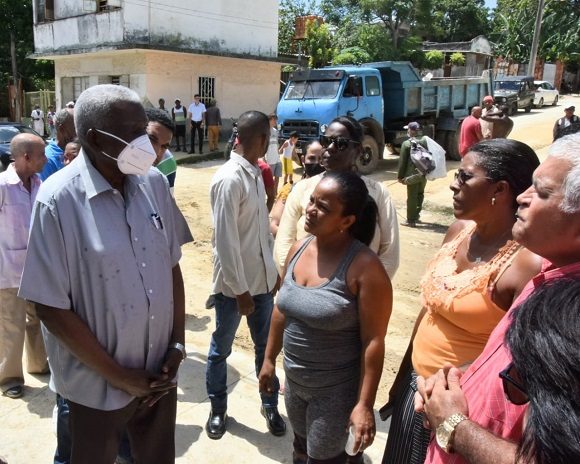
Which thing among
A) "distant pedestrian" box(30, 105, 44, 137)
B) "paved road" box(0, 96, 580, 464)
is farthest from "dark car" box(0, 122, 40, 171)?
"paved road" box(0, 96, 580, 464)

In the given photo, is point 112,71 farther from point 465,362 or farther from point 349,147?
point 465,362

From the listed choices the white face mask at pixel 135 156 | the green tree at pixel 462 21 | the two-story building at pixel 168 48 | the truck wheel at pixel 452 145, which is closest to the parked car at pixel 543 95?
the truck wheel at pixel 452 145

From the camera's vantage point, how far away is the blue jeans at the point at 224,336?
2.93 meters

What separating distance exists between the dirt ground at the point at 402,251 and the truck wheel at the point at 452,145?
52 cm

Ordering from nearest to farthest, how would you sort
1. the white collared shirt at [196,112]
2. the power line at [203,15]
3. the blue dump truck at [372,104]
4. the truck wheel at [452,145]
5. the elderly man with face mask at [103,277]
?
the elderly man with face mask at [103,277] → the blue dump truck at [372,104] → the truck wheel at [452,145] → the white collared shirt at [196,112] → the power line at [203,15]

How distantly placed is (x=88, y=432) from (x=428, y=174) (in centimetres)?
687

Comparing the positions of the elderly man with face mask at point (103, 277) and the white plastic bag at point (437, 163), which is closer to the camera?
the elderly man with face mask at point (103, 277)

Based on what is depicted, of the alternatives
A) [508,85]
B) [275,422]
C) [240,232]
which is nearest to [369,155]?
[240,232]

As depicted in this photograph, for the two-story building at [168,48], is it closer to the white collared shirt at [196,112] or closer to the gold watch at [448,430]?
the white collared shirt at [196,112]

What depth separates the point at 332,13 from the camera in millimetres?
30453

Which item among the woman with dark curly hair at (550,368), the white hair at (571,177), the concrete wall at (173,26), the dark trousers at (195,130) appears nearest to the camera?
the woman with dark curly hair at (550,368)

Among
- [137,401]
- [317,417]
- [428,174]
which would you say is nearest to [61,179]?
[137,401]

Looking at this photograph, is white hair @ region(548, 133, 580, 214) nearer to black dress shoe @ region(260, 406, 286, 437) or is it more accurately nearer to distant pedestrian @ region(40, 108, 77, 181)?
black dress shoe @ region(260, 406, 286, 437)

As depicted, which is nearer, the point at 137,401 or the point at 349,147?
the point at 137,401
